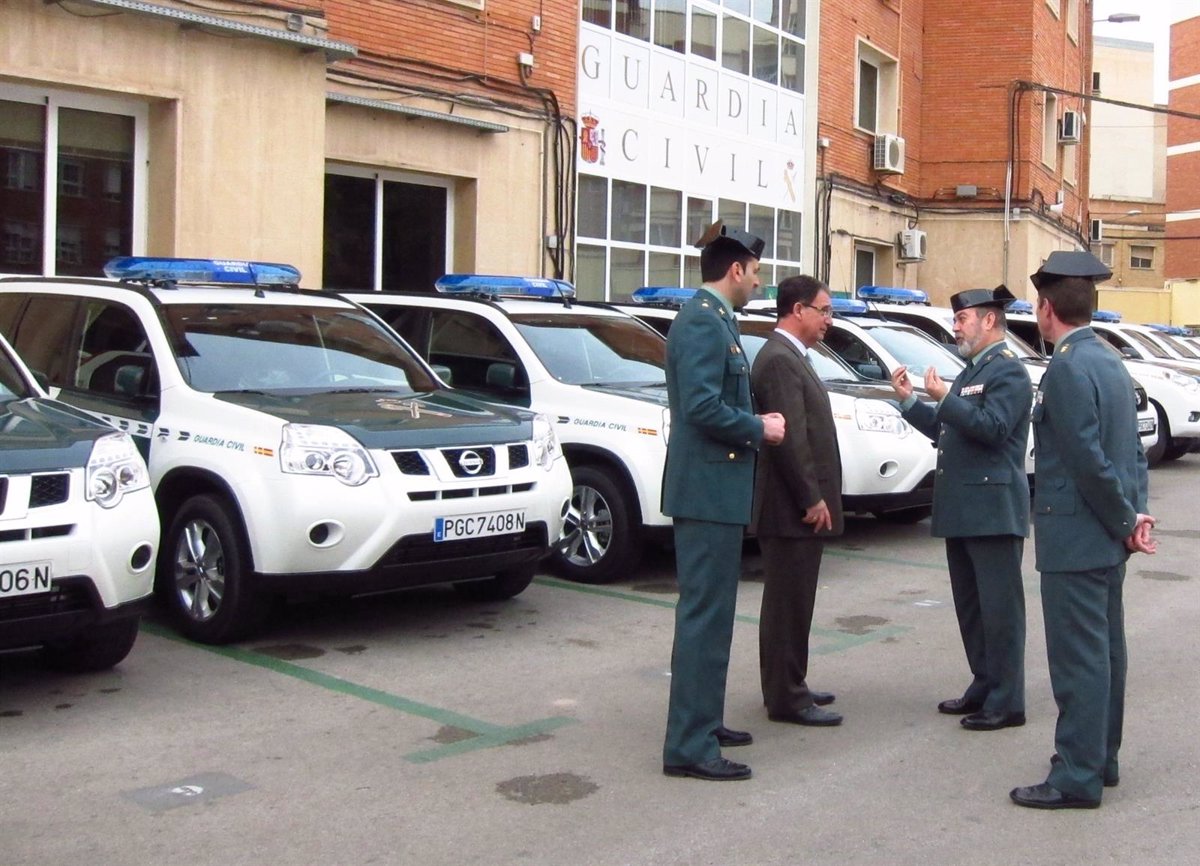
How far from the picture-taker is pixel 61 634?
6051mm

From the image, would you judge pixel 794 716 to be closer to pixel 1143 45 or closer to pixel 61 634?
pixel 61 634

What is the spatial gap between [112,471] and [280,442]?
1027mm

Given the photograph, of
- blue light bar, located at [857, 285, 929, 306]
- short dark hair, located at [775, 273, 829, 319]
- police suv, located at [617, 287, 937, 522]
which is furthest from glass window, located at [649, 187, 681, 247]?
short dark hair, located at [775, 273, 829, 319]

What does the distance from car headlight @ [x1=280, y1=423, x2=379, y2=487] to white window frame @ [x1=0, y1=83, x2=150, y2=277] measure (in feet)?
19.2

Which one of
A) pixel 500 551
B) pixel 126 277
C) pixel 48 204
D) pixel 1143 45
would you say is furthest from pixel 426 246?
pixel 1143 45

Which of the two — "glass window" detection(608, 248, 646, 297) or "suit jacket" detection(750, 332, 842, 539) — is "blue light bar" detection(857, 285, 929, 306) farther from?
"suit jacket" detection(750, 332, 842, 539)

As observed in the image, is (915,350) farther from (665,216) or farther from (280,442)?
(280,442)

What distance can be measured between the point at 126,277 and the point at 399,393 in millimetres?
1833

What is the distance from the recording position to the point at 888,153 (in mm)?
24219

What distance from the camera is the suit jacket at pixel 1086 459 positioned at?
5008 mm

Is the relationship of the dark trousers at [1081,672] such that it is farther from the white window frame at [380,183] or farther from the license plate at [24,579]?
the white window frame at [380,183]

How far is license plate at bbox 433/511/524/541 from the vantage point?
7.36 m

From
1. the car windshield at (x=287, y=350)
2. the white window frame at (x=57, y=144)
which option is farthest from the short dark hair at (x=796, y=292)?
the white window frame at (x=57, y=144)

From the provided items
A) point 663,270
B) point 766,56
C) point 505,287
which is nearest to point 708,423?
point 505,287
